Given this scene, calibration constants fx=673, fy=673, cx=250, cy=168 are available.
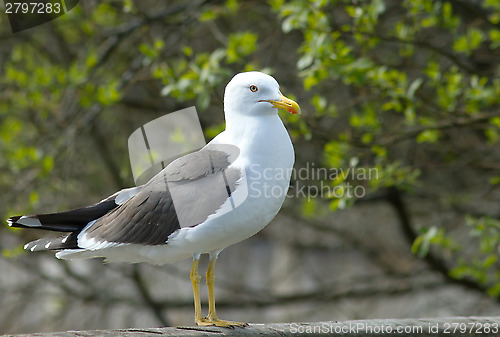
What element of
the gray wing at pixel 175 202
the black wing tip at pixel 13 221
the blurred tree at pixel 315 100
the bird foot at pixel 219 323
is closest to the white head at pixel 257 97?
the gray wing at pixel 175 202

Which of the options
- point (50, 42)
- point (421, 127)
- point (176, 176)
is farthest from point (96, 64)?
point (176, 176)

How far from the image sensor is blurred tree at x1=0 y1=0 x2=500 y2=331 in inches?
167

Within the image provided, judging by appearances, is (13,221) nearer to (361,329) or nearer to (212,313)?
(212,313)

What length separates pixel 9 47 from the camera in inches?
275

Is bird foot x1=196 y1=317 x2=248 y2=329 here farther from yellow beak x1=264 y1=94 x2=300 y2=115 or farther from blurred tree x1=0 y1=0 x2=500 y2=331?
blurred tree x1=0 y1=0 x2=500 y2=331

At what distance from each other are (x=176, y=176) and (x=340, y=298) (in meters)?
4.30

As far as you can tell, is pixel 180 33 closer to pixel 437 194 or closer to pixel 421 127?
pixel 421 127

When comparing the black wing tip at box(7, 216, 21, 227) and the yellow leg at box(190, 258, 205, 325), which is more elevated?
the black wing tip at box(7, 216, 21, 227)

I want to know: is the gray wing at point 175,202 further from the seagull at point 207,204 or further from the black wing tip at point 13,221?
the black wing tip at point 13,221

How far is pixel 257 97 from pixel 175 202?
52 centimetres

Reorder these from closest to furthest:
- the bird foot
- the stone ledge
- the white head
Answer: the stone ledge < the bird foot < the white head

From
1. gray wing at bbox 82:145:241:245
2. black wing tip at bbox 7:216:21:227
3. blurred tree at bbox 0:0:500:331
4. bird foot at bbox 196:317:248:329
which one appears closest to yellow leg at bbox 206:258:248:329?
bird foot at bbox 196:317:248:329

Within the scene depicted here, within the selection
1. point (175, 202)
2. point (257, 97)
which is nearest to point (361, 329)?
point (175, 202)

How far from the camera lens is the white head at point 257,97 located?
8.71 ft
